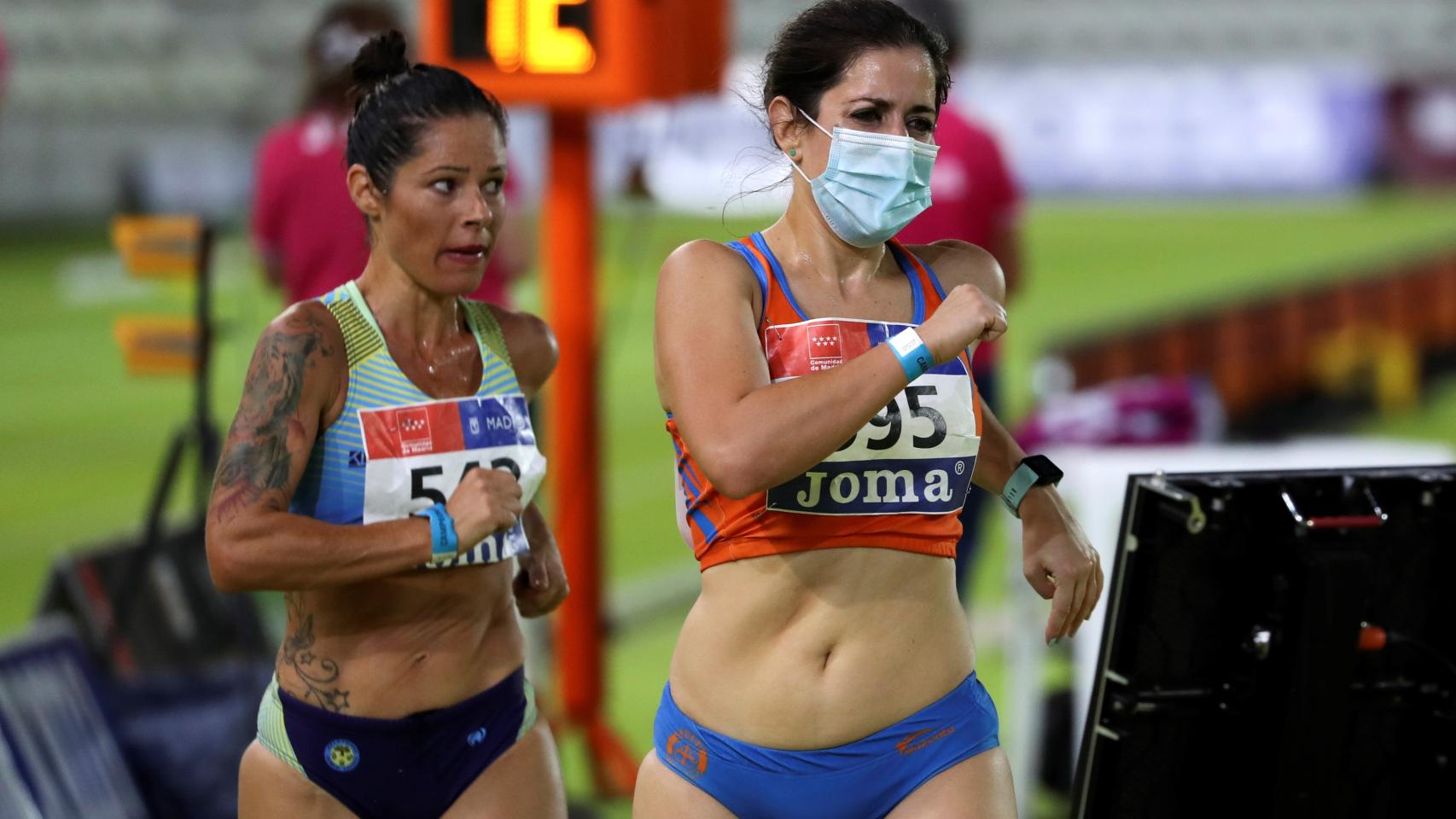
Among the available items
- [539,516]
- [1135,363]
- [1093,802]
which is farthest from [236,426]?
[1135,363]

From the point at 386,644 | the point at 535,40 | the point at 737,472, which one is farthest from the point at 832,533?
the point at 535,40

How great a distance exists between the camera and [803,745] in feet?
8.07

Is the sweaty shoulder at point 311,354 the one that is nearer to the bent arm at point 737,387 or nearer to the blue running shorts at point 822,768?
the bent arm at point 737,387

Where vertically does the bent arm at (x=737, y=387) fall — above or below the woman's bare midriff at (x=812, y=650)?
above

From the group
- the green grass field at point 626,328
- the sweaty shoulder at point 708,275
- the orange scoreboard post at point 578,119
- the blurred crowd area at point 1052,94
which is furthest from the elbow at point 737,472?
the blurred crowd area at point 1052,94

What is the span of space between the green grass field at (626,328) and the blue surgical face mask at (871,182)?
292cm

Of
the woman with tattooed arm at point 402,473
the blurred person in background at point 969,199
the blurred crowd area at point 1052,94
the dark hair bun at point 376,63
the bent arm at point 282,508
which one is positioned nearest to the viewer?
the bent arm at point 282,508

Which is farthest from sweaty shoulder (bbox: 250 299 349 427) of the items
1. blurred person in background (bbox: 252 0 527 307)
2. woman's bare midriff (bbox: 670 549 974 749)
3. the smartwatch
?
blurred person in background (bbox: 252 0 527 307)

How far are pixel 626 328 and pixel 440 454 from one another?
567 inches

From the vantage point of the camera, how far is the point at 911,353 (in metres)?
2.25

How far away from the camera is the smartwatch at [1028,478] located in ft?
8.95

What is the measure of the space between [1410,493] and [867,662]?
0.99 metres

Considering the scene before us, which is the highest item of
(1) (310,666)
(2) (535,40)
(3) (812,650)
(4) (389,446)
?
(2) (535,40)

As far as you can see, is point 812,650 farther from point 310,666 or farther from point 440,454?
point 310,666
